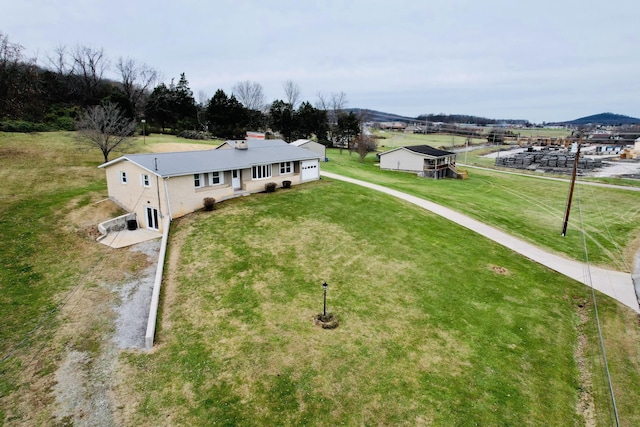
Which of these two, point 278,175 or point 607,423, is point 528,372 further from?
point 278,175

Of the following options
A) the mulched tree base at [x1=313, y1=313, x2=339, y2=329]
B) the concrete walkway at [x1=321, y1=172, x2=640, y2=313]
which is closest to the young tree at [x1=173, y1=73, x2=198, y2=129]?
the concrete walkway at [x1=321, y1=172, x2=640, y2=313]

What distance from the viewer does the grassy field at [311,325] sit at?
12.3 meters

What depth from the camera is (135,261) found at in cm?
2164

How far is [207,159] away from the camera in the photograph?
98.2ft

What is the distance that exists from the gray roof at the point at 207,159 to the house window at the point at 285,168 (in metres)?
0.68

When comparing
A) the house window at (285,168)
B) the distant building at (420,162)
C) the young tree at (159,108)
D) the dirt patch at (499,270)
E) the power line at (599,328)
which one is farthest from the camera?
the young tree at (159,108)

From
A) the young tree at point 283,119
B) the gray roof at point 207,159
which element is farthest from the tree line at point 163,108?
the gray roof at point 207,159

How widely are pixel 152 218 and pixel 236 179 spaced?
26.1 ft

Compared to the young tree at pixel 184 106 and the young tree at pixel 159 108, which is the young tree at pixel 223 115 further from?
the young tree at pixel 159 108

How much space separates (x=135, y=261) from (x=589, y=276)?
1073 inches

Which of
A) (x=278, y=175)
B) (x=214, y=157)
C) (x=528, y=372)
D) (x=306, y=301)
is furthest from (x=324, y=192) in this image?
(x=528, y=372)

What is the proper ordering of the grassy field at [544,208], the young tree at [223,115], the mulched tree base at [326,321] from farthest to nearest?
the young tree at [223,115] → the grassy field at [544,208] → the mulched tree base at [326,321]

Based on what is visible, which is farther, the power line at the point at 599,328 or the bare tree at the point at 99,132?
the bare tree at the point at 99,132

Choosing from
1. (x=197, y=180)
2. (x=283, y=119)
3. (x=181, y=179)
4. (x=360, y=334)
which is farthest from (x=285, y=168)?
(x=283, y=119)
